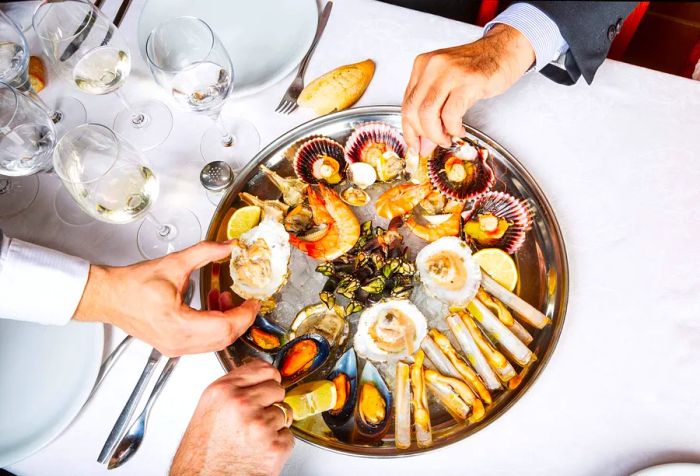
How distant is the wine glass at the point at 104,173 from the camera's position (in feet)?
3.15

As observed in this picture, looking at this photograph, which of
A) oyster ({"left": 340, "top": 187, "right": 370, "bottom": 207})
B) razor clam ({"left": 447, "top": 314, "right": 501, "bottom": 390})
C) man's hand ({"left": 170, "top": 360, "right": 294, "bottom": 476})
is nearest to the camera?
man's hand ({"left": 170, "top": 360, "right": 294, "bottom": 476})

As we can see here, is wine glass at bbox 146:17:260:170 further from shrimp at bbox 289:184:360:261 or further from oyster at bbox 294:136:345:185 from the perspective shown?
shrimp at bbox 289:184:360:261

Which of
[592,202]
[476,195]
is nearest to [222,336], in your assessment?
[476,195]

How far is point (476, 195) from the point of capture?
3.59 feet

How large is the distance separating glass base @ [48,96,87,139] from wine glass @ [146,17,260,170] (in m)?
0.30

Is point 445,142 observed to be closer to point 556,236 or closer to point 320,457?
point 556,236

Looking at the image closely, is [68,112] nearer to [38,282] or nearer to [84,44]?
[84,44]

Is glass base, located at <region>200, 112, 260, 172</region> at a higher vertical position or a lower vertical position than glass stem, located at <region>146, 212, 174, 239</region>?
higher

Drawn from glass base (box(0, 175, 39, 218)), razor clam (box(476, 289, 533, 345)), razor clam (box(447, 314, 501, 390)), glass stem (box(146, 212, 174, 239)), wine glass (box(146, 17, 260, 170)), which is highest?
wine glass (box(146, 17, 260, 170))

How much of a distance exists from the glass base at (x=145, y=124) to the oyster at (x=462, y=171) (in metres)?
0.63

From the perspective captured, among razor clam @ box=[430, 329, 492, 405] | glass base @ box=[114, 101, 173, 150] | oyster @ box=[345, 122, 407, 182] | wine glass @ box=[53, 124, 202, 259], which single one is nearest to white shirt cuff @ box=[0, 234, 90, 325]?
wine glass @ box=[53, 124, 202, 259]

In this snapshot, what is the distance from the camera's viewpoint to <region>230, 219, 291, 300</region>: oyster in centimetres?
108

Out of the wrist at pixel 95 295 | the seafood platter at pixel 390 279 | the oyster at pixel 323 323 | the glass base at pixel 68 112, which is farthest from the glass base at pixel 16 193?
the oyster at pixel 323 323

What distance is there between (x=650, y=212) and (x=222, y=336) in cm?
89
